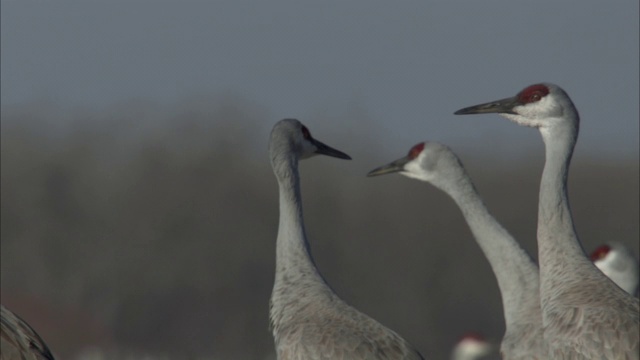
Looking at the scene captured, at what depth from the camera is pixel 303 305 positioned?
678 cm

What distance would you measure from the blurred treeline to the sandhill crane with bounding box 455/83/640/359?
9.16 m

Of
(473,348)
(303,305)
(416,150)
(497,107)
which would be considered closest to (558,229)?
(497,107)

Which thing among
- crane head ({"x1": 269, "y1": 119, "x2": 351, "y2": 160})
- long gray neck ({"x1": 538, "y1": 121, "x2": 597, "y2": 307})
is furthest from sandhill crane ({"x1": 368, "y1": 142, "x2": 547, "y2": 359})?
crane head ({"x1": 269, "y1": 119, "x2": 351, "y2": 160})

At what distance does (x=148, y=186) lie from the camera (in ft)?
66.6

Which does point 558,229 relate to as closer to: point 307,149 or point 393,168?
point 307,149

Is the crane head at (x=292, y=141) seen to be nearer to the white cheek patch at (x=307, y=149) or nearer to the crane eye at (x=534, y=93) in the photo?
the white cheek patch at (x=307, y=149)

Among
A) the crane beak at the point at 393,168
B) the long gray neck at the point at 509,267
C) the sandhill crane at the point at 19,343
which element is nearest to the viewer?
the sandhill crane at the point at 19,343

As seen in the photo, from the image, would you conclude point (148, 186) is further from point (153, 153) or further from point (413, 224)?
point (413, 224)

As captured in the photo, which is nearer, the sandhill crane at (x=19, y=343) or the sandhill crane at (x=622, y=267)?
the sandhill crane at (x=19, y=343)

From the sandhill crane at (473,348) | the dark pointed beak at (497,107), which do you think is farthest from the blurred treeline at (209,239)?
the dark pointed beak at (497,107)

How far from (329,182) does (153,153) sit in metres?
2.33

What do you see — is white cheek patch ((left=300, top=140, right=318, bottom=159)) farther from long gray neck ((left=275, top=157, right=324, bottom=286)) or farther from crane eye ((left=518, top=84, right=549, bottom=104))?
crane eye ((left=518, top=84, right=549, bottom=104))

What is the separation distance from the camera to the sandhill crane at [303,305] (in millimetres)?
6285

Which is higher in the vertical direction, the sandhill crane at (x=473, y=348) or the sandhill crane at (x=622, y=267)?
the sandhill crane at (x=622, y=267)
